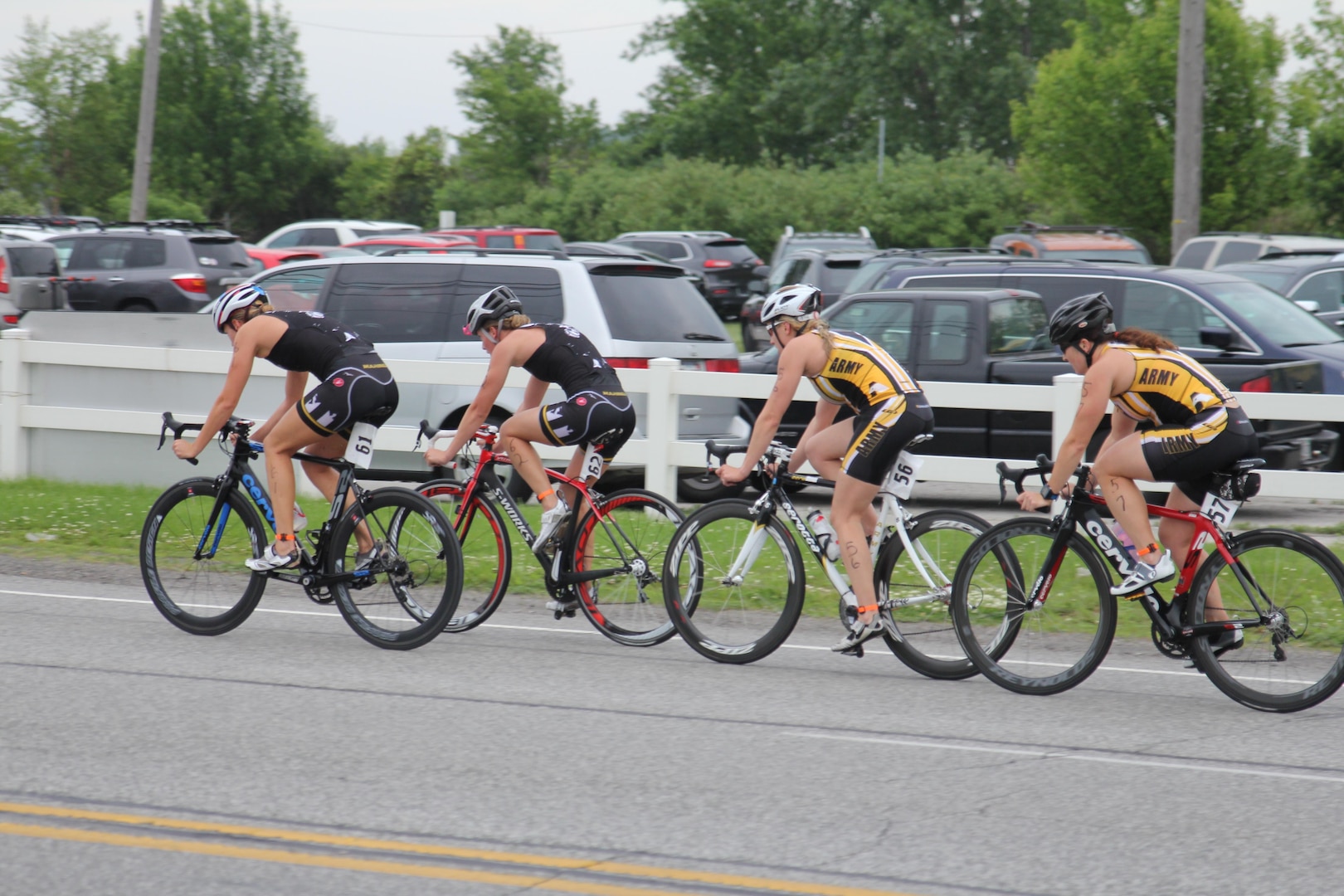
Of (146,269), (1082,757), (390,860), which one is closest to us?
(390,860)

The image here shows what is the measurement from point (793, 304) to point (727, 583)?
4.79 feet

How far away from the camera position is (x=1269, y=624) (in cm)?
682

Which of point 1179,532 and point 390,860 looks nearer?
point 390,860

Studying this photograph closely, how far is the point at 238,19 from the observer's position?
65.5 m

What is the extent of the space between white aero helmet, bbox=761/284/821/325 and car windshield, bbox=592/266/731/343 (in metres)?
4.55

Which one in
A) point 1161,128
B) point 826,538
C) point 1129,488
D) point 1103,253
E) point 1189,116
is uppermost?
point 1161,128

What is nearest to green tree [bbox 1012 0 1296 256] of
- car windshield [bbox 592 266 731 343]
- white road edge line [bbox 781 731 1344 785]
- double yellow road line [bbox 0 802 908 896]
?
car windshield [bbox 592 266 731 343]

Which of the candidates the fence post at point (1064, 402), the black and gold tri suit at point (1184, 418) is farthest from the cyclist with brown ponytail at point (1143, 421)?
the fence post at point (1064, 402)

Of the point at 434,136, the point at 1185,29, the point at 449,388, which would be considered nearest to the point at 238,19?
the point at 434,136

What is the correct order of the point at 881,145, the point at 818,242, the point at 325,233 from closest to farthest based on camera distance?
the point at 818,242
the point at 325,233
the point at 881,145

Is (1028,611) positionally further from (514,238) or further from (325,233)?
(325,233)

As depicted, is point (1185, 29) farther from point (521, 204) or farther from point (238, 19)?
point (238, 19)

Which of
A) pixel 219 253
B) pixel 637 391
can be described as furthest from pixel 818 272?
pixel 637 391

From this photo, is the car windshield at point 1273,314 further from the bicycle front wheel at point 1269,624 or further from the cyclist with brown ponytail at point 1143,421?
the bicycle front wheel at point 1269,624
